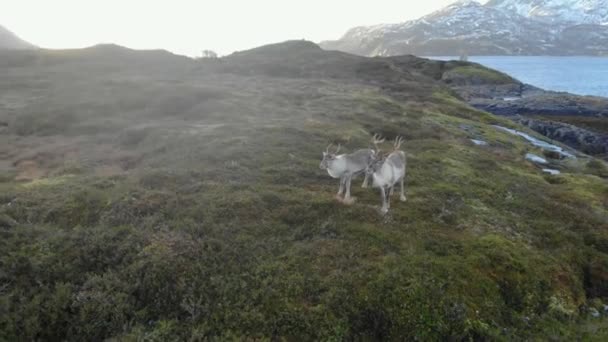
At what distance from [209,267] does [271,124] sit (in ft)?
63.1

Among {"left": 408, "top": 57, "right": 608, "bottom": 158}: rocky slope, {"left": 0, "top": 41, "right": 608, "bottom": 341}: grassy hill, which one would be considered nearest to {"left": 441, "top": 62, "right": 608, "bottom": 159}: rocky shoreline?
{"left": 408, "top": 57, "right": 608, "bottom": 158}: rocky slope

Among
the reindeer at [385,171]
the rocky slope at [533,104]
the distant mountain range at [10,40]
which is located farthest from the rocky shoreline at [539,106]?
the distant mountain range at [10,40]

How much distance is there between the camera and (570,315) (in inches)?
470

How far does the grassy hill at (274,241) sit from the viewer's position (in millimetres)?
10273

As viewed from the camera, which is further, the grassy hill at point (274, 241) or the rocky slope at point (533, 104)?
the rocky slope at point (533, 104)

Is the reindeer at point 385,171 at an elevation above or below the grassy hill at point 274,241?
above

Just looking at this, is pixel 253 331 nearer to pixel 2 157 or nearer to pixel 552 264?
pixel 552 264

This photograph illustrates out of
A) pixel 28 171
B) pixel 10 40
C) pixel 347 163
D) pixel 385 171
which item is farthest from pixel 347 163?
pixel 10 40

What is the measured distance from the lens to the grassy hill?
33.7 ft

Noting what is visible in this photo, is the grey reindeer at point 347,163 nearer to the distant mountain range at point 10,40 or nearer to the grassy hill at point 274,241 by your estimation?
the grassy hill at point 274,241

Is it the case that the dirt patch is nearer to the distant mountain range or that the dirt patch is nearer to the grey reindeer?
the grey reindeer

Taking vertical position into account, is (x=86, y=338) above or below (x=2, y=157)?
below

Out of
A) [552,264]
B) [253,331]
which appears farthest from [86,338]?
[552,264]

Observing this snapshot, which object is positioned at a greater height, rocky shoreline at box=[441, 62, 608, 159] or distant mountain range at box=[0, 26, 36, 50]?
distant mountain range at box=[0, 26, 36, 50]
